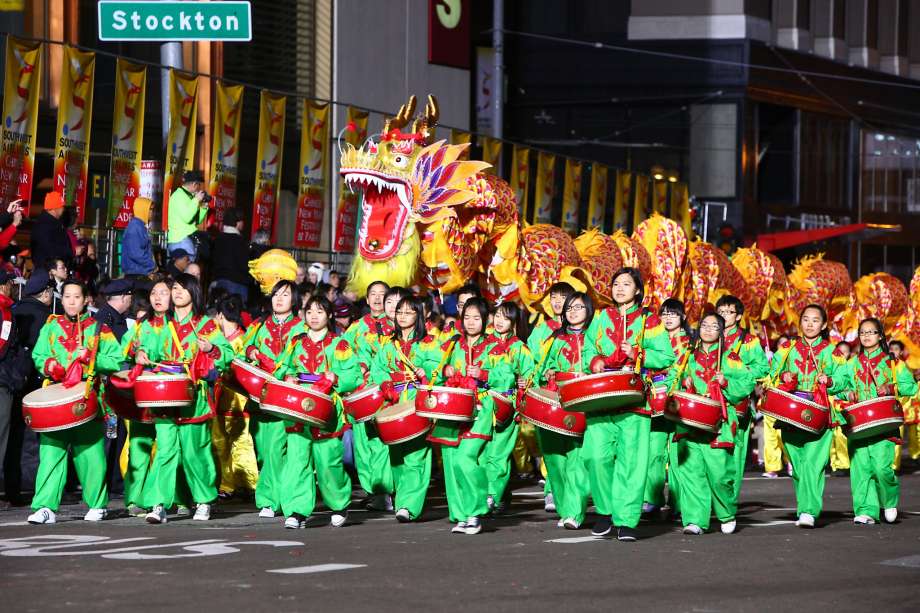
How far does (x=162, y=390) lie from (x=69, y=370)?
0.58m

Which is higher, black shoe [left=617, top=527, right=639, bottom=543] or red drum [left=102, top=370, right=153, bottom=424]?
red drum [left=102, top=370, right=153, bottom=424]

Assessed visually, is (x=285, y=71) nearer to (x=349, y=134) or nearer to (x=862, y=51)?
(x=349, y=134)

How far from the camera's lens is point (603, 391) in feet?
32.9

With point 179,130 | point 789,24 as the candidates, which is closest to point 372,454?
point 179,130

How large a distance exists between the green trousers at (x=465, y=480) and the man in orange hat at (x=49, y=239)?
12.9ft

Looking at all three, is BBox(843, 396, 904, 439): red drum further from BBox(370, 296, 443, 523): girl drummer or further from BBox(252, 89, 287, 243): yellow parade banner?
BBox(252, 89, 287, 243): yellow parade banner

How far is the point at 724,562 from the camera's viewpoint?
9.30 metres

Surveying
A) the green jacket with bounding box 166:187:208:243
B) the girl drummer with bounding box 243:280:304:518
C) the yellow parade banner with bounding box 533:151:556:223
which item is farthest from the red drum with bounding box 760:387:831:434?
the yellow parade banner with bounding box 533:151:556:223

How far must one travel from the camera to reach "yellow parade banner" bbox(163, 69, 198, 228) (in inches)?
636

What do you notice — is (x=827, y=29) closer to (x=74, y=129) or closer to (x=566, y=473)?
(x=74, y=129)

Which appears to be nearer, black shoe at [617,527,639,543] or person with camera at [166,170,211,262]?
black shoe at [617,527,639,543]

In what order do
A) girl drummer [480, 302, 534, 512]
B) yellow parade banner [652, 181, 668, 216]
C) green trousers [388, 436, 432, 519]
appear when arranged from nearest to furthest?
green trousers [388, 436, 432, 519]
girl drummer [480, 302, 534, 512]
yellow parade banner [652, 181, 668, 216]

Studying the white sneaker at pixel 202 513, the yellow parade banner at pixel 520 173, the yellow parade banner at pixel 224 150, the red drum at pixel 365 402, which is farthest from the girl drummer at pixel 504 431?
the yellow parade banner at pixel 520 173

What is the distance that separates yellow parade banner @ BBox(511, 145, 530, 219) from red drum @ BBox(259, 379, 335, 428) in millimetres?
12782
